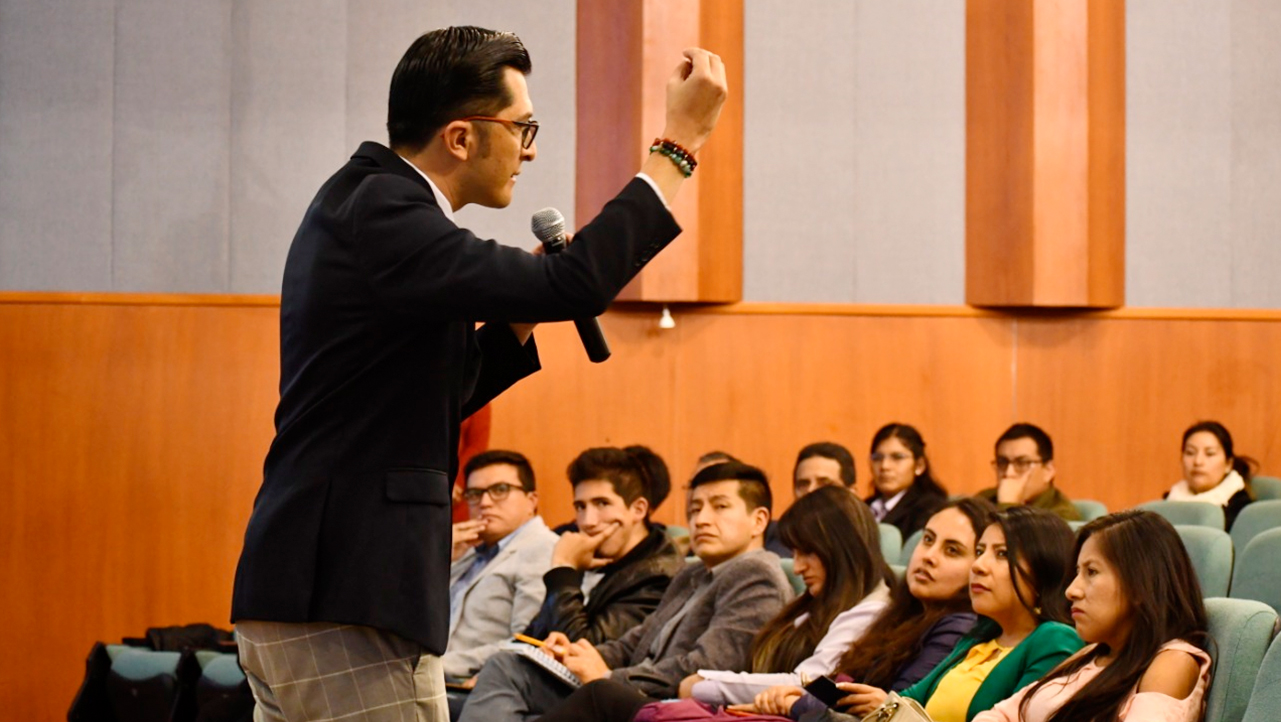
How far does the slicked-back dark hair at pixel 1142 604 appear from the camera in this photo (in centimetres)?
257

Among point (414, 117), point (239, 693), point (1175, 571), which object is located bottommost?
point (239, 693)

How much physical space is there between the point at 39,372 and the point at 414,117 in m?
5.53

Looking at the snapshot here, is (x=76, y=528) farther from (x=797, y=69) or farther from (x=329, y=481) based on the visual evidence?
(x=329, y=481)

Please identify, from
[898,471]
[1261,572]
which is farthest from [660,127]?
[1261,572]

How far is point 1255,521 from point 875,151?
2942 mm

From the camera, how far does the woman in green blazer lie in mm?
2945

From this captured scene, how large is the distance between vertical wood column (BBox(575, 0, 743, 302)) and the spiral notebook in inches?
114

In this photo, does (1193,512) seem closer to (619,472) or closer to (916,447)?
(916,447)

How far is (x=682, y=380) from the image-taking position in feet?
22.4

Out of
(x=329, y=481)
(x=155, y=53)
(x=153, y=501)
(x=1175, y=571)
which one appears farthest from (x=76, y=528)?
(x=329, y=481)

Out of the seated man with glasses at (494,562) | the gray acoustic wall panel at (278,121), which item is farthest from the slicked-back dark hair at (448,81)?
the gray acoustic wall panel at (278,121)

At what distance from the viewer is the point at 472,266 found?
4.67ft

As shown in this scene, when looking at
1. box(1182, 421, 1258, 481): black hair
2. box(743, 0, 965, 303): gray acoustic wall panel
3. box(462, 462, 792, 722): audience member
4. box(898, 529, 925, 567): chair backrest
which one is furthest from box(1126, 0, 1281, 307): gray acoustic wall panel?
box(462, 462, 792, 722): audience member

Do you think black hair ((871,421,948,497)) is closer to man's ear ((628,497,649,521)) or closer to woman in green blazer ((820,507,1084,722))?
man's ear ((628,497,649,521))
